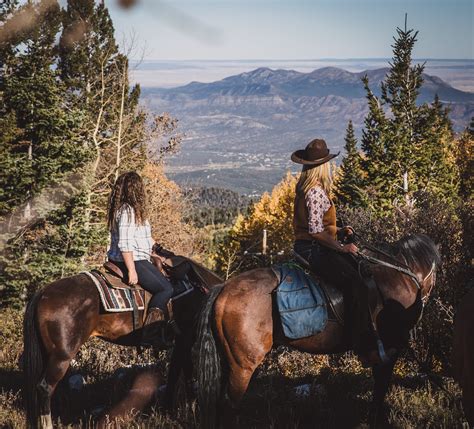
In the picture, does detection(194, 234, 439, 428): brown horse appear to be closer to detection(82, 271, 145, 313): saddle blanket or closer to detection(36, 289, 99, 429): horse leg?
detection(82, 271, 145, 313): saddle blanket

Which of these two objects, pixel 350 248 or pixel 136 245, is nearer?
pixel 350 248

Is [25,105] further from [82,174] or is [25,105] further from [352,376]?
[352,376]

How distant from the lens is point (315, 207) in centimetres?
551

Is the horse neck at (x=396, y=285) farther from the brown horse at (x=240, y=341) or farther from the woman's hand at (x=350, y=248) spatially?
the woman's hand at (x=350, y=248)

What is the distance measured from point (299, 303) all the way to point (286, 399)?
7.05 ft

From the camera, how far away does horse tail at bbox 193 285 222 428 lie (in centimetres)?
531

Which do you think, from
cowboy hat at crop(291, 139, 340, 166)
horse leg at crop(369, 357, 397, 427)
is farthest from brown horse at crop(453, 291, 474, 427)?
cowboy hat at crop(291, 139, 340, 166)

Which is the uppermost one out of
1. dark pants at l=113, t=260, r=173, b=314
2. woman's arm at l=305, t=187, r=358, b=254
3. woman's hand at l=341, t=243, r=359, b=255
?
woman's arm at l=305, t=187, r=358, b=254

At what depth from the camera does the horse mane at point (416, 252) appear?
6259 mm

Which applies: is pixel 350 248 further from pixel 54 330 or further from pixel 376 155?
pixel 376 155

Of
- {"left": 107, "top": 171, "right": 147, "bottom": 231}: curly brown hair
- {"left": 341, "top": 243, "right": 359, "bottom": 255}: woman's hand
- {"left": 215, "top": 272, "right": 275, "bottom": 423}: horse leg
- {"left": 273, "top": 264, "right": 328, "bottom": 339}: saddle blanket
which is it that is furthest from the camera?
{"left": 107, "top": 171, "right": 147, "bottom": 231}: curly brown hair

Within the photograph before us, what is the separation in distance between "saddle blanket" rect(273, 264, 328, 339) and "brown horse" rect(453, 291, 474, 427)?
1.53 metres

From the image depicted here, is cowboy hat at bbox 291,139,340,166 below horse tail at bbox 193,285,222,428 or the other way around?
the other way around

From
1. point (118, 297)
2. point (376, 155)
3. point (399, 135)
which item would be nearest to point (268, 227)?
point (376, 155)
